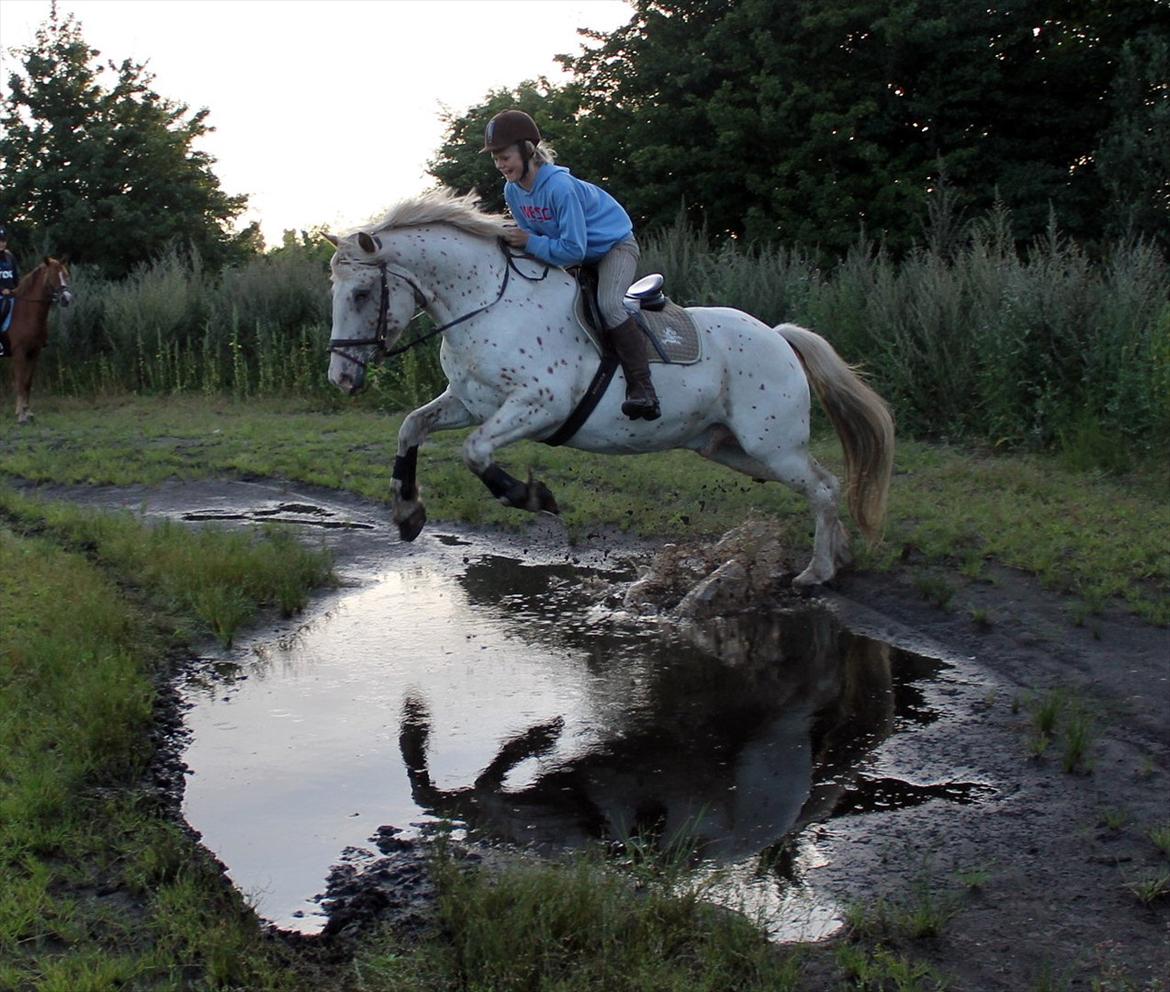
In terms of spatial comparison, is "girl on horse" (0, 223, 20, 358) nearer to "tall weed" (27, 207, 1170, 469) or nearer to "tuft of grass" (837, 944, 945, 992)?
"tall weed" (27, 207, 1170, 469)

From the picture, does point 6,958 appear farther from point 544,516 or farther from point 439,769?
point 544,516

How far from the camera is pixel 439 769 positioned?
533cm

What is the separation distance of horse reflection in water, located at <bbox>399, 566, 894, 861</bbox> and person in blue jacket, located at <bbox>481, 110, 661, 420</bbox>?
156cm

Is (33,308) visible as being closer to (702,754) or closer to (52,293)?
(52,293)

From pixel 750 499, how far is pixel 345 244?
4264 millimetres

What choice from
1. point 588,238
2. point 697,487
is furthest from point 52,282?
point 588,238

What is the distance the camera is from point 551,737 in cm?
568

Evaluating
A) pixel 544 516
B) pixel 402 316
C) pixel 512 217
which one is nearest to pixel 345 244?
pixel 402 316

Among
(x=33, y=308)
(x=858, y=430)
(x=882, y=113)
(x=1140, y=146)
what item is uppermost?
(x=882, y=113)

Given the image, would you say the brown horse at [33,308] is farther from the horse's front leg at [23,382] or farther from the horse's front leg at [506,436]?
the horse's front leg at [506,436]

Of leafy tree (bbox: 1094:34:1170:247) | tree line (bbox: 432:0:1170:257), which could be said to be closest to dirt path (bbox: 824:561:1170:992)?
leafy tree (bbox: 1094:34:1170:247)

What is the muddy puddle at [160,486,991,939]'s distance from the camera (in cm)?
463

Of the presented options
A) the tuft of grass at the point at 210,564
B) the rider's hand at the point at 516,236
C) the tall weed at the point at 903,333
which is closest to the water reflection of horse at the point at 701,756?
the tuft of grass at the point at 210,564

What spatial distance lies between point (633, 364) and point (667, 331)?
1.46 ft
